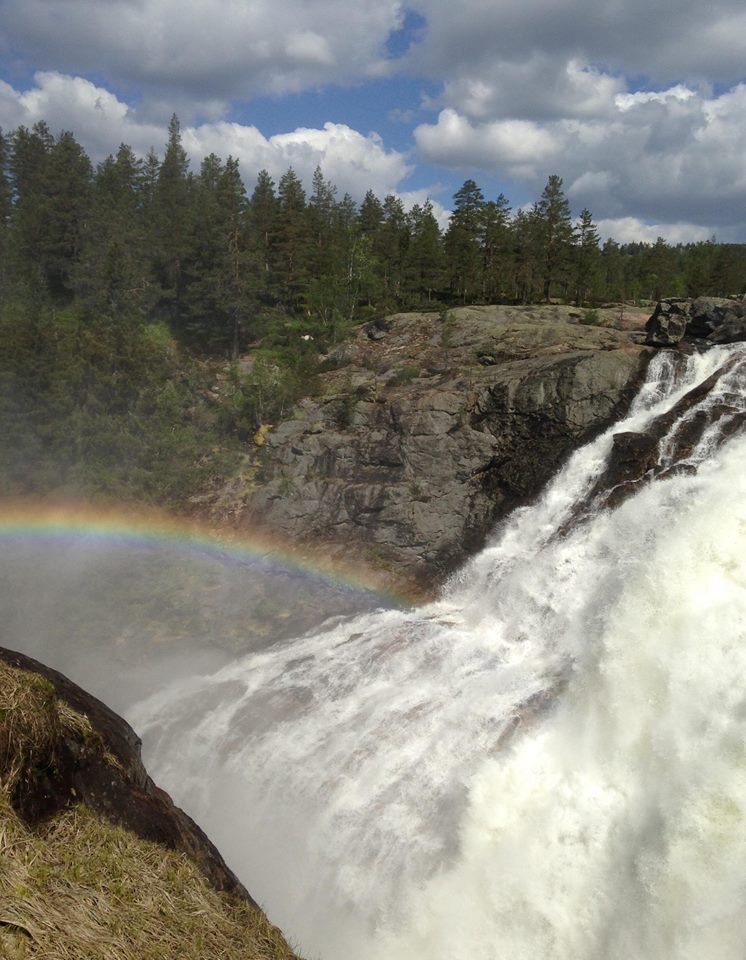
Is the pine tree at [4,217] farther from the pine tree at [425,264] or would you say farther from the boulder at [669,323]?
the boulder at [669,323]

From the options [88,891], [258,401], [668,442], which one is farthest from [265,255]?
[88,891]

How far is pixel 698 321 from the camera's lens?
33156 millimetres

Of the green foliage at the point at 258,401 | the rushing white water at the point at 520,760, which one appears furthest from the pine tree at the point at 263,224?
the rushing white water at the point at 520,760

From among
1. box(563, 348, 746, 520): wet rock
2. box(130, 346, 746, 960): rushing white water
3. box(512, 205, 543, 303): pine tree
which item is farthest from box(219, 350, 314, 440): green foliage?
box(512, 205, 543, 303): pine tree

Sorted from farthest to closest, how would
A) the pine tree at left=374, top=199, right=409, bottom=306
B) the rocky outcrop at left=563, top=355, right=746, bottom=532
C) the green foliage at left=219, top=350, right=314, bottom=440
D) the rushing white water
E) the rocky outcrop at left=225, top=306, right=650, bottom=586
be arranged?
1. the pine tree at left=374, top=199, right=409, bottom=306
2. the green foliage at left=219, top=350, right=314, bottom=440
3. the rocky outcrop at left=225, top=306, right=650, bottom=586
4. the rocky outcrop at left=563, top=355, right=746, bottom=532
5. the rushing white water

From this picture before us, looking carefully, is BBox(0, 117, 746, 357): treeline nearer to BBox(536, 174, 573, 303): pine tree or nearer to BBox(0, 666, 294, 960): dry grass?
BBox(536, 174, 573, 303): pine tree

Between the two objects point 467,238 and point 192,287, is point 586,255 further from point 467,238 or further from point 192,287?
point 192,287

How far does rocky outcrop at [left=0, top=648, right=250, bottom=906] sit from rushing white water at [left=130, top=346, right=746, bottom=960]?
220 inches

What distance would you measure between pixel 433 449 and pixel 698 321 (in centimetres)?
1606

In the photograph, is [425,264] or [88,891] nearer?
[88,891]

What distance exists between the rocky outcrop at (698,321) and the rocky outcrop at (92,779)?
3172 cm

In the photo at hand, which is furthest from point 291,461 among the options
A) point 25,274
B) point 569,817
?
point 25,274

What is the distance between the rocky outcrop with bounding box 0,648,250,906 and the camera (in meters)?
6.88

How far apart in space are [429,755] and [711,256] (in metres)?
71.5
